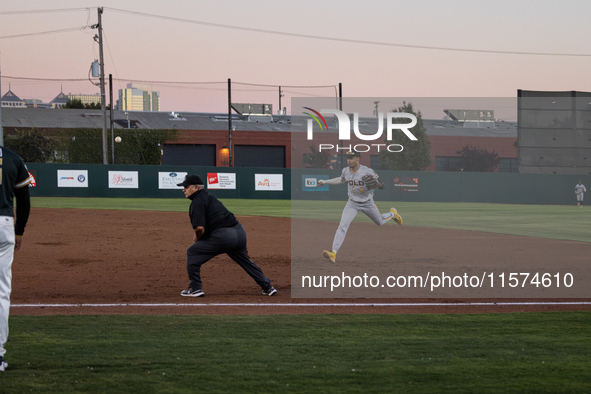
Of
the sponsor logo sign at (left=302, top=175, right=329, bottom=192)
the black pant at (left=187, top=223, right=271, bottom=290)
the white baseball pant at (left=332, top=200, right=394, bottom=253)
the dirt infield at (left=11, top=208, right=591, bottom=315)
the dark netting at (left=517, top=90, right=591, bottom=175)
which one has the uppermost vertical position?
the dark netting at (left=517, top=90, right=591, bottom=175)

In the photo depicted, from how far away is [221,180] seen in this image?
37.0 m

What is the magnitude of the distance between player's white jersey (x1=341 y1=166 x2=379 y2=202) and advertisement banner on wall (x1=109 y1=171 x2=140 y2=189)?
92.3 feet

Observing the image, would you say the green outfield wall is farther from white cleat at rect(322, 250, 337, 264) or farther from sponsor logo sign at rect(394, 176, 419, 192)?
white cleat at rect(322, 250, 337, 264)

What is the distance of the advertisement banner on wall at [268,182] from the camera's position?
3734cm

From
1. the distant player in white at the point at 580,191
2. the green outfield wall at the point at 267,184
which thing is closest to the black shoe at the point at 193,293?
the green outfield wall at the point at 267,184

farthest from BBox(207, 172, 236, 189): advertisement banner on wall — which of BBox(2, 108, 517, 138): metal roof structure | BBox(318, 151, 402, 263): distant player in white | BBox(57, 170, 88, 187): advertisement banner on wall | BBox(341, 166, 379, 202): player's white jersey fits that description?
BBox(341, 166, 379, 202): player's white jersey

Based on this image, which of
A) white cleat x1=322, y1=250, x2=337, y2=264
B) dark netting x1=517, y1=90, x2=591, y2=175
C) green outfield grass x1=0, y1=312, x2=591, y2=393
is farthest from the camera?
dark netting x1=517, y1=90, x2=591, y2=175

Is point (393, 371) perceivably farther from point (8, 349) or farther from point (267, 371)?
point (8, 349)

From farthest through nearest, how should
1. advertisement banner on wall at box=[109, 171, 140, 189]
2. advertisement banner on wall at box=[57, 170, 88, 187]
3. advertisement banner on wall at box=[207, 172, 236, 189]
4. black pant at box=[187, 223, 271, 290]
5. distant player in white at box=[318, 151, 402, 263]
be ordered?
advertisement banner on wall at box=[207, 172, 236, 189]
advertisement banner on wall at box=[109, 171, 140, 189]
advertisement banner on wall at box=[57, 170, 88, 187]
distant player in white at box=[318, 151, 402, 263]
black pant at box=[187, 223, 271, 290]

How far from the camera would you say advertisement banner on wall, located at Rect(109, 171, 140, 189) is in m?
36.0

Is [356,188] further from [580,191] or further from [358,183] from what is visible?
[580,191]

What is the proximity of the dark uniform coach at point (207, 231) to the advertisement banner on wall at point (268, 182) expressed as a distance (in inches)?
1161

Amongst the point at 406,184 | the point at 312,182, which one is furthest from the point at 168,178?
the point at 406,184

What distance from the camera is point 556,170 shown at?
33469 millimetres
